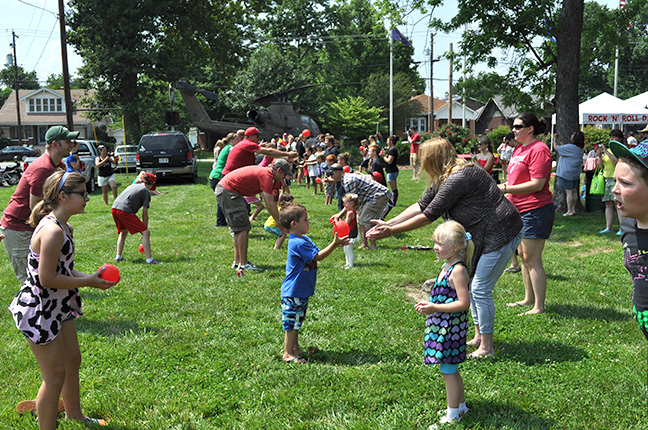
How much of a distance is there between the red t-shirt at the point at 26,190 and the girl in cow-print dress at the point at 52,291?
7.11 feet

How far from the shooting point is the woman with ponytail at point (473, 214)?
4344 millimetres

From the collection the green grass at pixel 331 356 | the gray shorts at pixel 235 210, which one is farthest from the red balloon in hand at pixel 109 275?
the gray shorts at pixel 235 210

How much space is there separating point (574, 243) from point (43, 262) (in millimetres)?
9575

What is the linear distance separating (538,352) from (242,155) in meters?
5.85

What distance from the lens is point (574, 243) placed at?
10406mm

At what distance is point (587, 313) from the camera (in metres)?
6.05

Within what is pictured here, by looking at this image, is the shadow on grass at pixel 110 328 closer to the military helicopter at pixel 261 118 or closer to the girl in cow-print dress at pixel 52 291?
the girl in cow-print dress at pixel 52 291

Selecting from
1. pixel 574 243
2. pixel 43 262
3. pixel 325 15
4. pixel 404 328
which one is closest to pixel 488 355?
→ pixel 404 328

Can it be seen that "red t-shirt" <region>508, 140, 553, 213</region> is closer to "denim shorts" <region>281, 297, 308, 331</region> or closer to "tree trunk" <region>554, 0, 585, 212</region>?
"denim shorts" <region>281, 297, 308, 331</region>

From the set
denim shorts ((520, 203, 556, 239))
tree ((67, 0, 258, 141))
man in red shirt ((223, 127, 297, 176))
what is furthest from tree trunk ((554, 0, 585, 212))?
tree ((67, 0, 258, 141))

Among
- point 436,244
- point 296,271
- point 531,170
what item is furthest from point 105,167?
point 436,244

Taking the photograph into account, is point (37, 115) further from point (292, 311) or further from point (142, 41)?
point (292, 311)

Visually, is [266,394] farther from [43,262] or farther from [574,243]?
[574,243]

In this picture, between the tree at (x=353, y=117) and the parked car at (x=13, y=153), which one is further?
the tree at (x=353, y=117)
